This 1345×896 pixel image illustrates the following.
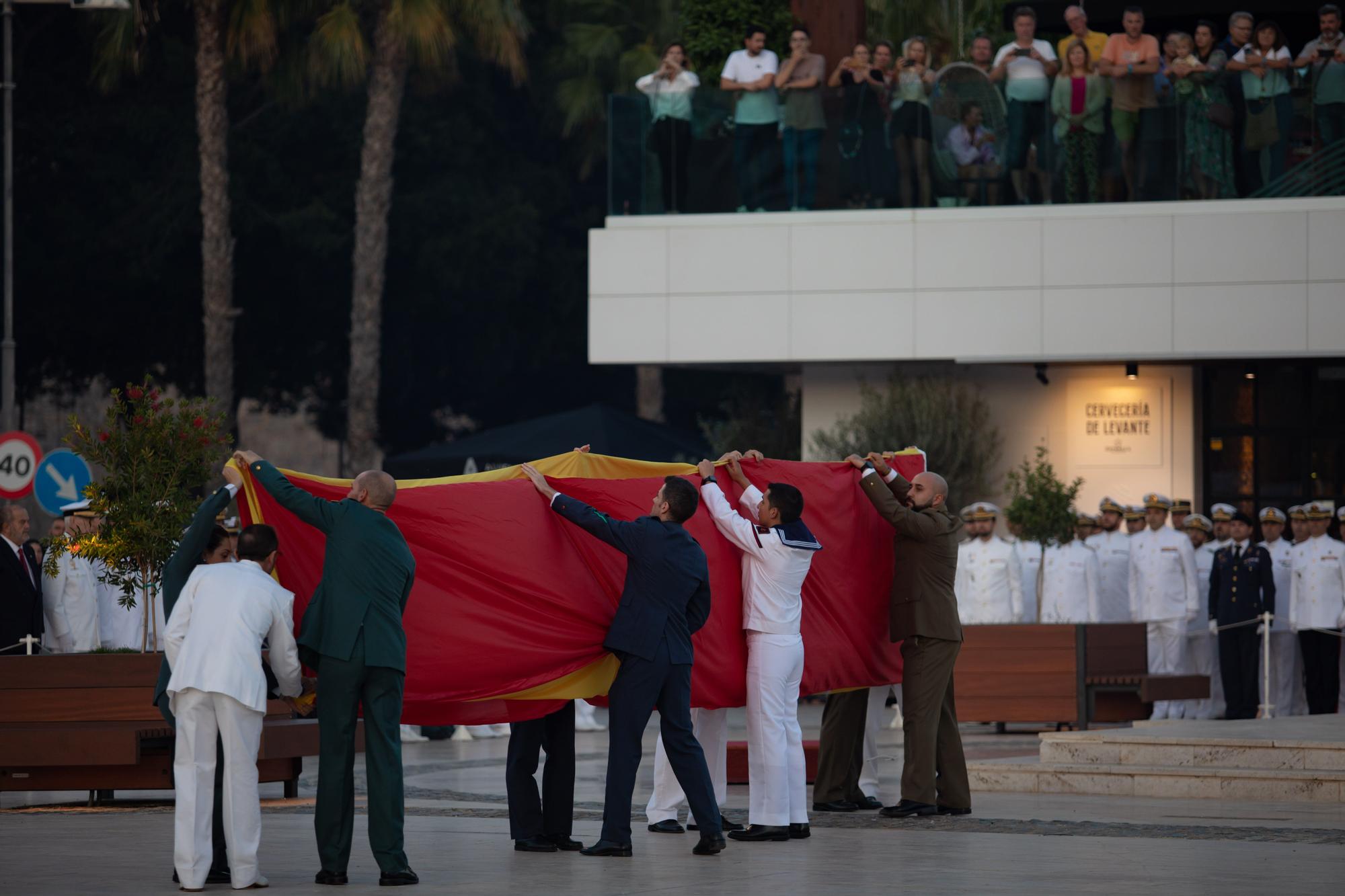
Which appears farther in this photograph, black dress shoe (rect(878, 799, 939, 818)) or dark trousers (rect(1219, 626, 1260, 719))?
dark trousers (rect(1219, 626, 1260, 719))

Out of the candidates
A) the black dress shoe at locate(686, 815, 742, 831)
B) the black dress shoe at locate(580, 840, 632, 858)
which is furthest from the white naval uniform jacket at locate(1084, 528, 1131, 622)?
the black dress shoe at locate(580, 840, 632, 858)

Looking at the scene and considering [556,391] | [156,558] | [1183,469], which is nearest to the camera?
[156,558]

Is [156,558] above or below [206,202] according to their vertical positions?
below

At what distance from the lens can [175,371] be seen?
44.6 m

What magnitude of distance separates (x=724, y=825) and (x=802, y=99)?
47.0 feet

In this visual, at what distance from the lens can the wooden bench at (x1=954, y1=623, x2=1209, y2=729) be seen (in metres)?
20.0

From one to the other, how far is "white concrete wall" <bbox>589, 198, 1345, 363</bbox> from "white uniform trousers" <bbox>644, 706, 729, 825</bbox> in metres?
13.6

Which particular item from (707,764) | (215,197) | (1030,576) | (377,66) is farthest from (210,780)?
(377,66)

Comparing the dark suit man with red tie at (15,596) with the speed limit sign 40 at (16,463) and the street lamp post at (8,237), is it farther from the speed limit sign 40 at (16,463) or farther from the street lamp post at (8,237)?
the street lamp post at (8,237)

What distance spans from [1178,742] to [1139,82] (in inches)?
424

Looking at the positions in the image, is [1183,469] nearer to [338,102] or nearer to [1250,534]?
[1250,534]

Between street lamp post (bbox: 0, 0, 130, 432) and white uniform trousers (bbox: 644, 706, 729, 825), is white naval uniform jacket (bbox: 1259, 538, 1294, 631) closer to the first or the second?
white uniform trousers (bbox: 644, 706, 729, 825)

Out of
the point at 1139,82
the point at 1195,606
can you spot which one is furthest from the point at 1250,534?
the point at 1139,82

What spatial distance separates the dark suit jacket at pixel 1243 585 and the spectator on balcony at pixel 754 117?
739 centimetres
